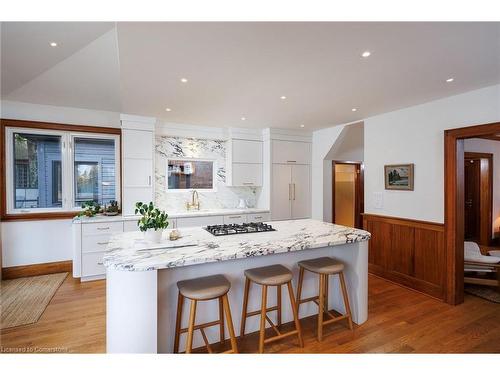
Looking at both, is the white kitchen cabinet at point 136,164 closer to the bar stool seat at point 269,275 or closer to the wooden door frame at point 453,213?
the bar stool seat at point 269,275

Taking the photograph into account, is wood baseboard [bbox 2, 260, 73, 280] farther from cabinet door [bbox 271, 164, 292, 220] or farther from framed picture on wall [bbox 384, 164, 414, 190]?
framed picture on wall [bbox 384, 164, 414, 190]

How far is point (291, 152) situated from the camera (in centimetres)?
485

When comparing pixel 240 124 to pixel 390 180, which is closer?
pixel 390 180

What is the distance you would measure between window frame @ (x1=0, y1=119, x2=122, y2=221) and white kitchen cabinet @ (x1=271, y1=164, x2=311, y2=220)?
277 centimetres

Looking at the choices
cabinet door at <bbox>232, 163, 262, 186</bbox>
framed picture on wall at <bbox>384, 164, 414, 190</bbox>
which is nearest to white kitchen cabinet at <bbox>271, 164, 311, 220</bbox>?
cabinet door at <bbox>232, 163, 262, 186</bbox>

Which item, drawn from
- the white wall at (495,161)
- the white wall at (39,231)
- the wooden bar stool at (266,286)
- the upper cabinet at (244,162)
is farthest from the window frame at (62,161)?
the white wall at (495,161)

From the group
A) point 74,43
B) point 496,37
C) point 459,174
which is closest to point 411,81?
point 496,37

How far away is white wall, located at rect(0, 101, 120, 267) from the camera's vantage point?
360cm

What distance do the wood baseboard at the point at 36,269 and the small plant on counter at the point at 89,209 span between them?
88 centimetres

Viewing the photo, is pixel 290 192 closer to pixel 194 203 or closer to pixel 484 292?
pixel 194 203

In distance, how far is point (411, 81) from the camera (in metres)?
2.48

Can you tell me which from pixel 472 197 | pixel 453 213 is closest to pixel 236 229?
pixel 453 213
